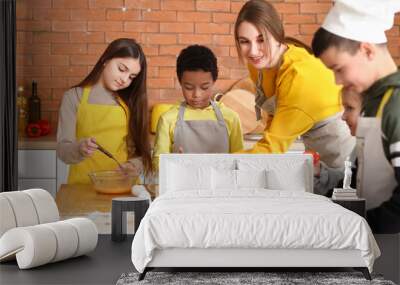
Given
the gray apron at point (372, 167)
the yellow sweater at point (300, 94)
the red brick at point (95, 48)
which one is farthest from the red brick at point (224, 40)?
the gray apron at point (372, 167)

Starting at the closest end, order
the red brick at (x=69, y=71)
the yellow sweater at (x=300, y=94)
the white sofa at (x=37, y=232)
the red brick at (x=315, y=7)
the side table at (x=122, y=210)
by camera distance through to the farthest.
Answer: the white sofa at (x=37, y=232)
the side table at (x=122, y=210)
the yellow sweater at (x=300, y=94)
the red brick at (x=315, y=7)
the red brick at (x=69, y=71)

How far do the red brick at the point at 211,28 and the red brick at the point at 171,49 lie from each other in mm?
237

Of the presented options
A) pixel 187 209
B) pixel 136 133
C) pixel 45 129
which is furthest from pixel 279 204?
pixel 45 129

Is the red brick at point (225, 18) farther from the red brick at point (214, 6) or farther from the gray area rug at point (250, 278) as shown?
the gray area rug at point (250, 278)

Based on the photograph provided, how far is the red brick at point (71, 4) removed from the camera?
735 cm

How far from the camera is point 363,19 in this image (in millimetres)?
7102

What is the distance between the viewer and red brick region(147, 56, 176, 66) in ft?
24.1

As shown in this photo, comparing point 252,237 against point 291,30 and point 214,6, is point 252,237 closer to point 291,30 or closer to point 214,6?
point 291,30

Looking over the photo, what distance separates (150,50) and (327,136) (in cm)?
196

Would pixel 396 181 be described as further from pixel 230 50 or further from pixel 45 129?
pixel 45 129

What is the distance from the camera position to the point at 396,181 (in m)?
7.12

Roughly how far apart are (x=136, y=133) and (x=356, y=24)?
7.93ft

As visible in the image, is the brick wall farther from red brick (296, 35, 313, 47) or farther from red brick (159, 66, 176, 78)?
red brick (296, 35, 313, 47)

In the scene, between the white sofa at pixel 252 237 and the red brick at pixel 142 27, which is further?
the red brick at pixel 142 27
